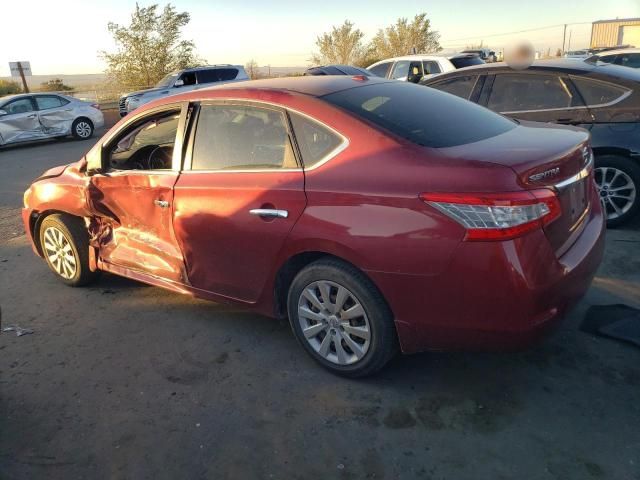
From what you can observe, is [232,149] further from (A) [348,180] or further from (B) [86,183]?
(B) [86,183]

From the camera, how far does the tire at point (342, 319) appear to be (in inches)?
109

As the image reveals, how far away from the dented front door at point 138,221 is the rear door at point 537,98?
378 cm

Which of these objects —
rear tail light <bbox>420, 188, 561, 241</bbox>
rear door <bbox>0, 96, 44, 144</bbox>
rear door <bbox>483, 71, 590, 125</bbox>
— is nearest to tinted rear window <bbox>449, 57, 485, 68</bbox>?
rear door <bbox>483, 71, 590, 125</bbox>

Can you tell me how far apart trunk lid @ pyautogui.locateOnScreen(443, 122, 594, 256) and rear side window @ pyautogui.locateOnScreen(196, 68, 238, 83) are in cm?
1641

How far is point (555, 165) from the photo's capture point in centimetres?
259

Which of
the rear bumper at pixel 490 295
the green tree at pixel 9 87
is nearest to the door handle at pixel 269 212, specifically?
the rear bumper at pixel 490 295

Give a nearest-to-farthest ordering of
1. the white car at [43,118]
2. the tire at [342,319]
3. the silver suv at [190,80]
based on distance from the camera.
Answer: the tire at [342,319], the white car at [43,118], the silver suv at [190,80]

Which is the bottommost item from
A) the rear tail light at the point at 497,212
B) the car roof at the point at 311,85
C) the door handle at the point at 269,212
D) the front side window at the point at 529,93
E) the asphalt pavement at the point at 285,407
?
the asphalt pavement at the point at 285,407

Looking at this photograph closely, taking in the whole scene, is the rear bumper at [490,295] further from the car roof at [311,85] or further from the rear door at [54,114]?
the rear door at [54,114]

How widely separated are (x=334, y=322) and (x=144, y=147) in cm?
239

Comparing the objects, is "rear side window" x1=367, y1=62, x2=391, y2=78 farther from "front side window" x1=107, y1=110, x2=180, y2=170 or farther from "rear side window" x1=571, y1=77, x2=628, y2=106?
"front side window" x1=107, y1=110, x2=180, y2=170

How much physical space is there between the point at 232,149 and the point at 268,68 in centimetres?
3437

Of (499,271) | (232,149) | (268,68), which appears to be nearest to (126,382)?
(232,149)

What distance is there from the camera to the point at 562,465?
232 cm
